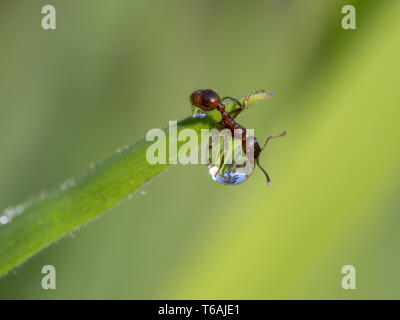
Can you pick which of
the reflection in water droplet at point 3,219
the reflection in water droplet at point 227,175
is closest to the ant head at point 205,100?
the reflection in water droplet at point 227,175

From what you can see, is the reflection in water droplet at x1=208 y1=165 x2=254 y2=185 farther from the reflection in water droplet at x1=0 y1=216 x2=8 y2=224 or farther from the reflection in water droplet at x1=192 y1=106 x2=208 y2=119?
the reflection in water droplet at x1=0 y1=216 x2=8 y2=224

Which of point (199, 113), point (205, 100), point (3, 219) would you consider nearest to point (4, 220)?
point (3, 219)

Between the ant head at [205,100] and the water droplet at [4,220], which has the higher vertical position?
the ant head at [205,100]

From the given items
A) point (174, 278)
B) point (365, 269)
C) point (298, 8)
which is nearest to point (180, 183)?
point (174, 278)

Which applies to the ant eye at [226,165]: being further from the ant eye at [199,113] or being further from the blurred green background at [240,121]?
the blurred green background at [240,121]

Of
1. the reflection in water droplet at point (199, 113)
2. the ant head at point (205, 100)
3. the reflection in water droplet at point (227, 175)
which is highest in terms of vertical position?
the ant head at point (205, 100)
